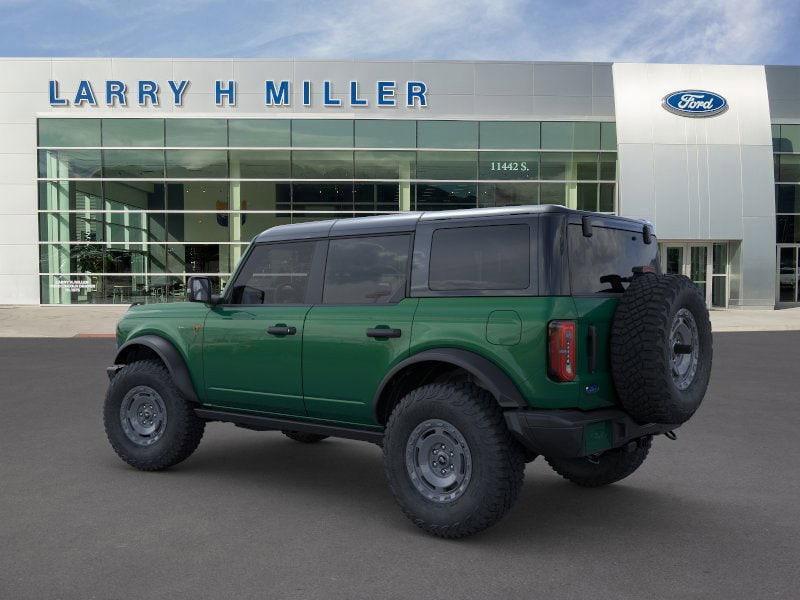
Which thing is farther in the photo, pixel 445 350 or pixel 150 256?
pixel 150 256

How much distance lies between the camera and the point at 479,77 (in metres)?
28.3

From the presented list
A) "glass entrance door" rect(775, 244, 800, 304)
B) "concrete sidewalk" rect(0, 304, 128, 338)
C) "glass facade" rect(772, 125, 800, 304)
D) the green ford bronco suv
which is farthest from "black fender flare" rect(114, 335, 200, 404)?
"glass entrance door" rect(775, 244, 800, 304)

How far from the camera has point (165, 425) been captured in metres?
6.12

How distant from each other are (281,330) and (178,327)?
3.85ft

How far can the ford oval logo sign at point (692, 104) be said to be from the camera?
2753 centimetres

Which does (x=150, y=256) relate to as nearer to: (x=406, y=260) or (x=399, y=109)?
(x=399, y=109)

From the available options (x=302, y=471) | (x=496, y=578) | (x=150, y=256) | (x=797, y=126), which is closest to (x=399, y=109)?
(x=150, y=256)

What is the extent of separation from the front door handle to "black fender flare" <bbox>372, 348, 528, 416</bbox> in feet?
3.47

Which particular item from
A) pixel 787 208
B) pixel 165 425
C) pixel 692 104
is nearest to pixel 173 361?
pixel 165 425

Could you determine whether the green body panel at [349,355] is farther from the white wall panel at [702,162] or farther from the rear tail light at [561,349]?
the white wall panel at [702,162]

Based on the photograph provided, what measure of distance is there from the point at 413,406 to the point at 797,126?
29388 millimetres

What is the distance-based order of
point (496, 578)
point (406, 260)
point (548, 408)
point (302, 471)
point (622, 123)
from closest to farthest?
point (496, 578), point (548, 408), point (406, 260), point (302, 471), point (622, 123)

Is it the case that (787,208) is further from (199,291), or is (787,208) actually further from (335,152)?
(199,291)

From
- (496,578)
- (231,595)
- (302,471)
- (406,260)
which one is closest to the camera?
(231,595)
